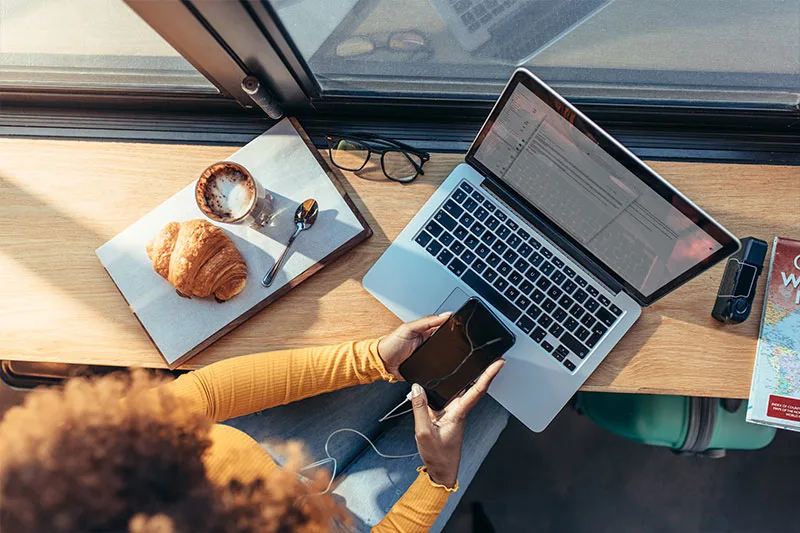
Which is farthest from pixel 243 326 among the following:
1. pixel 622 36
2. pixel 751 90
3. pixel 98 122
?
pixel 751 90

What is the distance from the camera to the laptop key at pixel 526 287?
0.79 meters

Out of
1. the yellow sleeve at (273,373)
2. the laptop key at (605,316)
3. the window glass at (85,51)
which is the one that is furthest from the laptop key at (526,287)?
the window glass at (85,51)

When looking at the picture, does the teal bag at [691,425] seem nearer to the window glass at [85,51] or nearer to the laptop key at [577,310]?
the laptop key at [577,310]

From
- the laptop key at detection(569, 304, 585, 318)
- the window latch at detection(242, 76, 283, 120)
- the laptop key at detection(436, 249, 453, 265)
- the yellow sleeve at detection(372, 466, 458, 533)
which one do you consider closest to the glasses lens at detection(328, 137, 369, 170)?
the window latch at detection(242, 76, 283, 120)

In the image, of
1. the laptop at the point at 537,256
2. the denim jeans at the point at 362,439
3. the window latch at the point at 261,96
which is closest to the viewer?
the laptop at the point at 537,256

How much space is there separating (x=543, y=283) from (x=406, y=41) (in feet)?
Answer: 1.54

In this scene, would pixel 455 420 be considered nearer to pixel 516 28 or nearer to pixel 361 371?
pixel 361 371

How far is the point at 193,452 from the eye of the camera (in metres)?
0.63

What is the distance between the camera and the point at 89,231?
0.86 m

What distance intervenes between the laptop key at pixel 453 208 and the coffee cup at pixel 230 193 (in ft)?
1.00

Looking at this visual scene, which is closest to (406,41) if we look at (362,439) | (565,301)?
(565,301)

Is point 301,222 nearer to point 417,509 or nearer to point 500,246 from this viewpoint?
point 500,246

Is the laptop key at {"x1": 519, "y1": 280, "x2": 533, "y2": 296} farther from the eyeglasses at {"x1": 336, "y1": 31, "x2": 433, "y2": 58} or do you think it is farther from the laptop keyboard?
the eyeglasses at {"x1": 336, "y1": 31, "x2": 433, "y2": 58}

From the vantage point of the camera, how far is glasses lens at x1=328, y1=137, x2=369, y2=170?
0.86m
